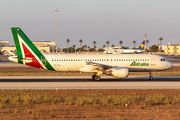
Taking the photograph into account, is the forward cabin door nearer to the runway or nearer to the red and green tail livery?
the runway

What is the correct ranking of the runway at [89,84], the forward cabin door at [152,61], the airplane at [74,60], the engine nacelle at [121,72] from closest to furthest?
the runway at [89,84], the engine nacelle at [121,72], the airplane at [74,60], the forward cabin door at [152,61]

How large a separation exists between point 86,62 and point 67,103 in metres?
14.5

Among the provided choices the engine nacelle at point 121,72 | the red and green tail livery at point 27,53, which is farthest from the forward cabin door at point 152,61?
the red and green tail livery at point 27,53

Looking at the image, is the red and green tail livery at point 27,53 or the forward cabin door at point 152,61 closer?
the red and green tail livery at point 27,53

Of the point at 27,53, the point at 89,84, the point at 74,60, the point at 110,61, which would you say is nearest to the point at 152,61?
the point at 110,61

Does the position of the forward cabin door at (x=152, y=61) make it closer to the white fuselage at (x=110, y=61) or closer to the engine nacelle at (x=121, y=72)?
the white fuselage at (x=110, y=61)

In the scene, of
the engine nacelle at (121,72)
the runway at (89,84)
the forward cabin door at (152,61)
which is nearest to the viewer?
the runway at (89,84)

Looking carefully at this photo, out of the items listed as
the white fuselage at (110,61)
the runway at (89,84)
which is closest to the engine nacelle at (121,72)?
the runway at (89,84)

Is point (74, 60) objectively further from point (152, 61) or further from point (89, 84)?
point (152, 61)

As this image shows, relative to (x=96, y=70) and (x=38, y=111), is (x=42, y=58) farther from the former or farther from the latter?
(x=38, y=111)

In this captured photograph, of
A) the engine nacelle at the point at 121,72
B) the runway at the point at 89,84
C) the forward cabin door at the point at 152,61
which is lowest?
the runway at the point at 89,84

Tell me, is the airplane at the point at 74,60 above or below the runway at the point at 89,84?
above

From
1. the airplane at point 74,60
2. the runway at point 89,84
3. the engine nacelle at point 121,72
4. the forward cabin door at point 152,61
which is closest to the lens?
the runway at point 89,84

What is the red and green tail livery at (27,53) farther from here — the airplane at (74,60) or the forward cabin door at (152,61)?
the forward cabin door at (152,61)
